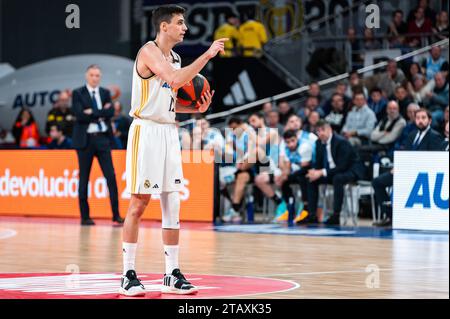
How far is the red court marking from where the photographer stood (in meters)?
7.23

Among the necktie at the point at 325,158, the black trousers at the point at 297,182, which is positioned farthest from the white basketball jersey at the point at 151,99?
the black trousers at the point at 297,182

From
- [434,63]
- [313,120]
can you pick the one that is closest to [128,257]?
[313,120]

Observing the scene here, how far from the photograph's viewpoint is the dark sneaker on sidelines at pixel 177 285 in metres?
7.43

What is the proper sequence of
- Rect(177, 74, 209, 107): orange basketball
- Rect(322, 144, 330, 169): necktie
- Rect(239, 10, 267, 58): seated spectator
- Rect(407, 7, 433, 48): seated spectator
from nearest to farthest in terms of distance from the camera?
Rect(177, 74, 209, 107): orange basketball
Rect(322, 144, 330, 169): necktie
Rect(407, 7, 433, 48): seated spectator
Rect(239, 10, 267, 58): seated spectator

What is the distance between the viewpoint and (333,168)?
16.5m

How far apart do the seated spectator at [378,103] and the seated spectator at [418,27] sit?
7.75ft

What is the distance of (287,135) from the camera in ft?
56.2

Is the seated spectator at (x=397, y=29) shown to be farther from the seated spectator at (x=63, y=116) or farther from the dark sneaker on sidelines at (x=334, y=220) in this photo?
the seated spectator at (x=63, y=116)

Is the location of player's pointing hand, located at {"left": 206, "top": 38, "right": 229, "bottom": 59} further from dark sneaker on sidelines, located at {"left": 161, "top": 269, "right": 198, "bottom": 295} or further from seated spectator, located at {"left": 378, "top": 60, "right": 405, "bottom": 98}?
seated spectator, located at {"left": 378, "top": 60, "right": 405, "bottom": 98}

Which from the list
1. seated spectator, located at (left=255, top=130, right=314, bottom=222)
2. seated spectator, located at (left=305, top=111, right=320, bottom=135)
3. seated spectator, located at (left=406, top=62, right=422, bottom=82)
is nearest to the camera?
seated spectator, located at (left=255, top=130, right=314, bottom=222)

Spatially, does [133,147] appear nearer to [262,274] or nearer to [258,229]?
[262,274]

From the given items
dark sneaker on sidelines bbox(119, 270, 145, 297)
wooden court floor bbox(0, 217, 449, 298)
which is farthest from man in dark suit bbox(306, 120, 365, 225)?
dark sneaker on sidelines bbox(119, 270, 145, 297)

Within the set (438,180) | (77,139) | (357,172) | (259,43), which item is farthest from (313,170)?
(259,43)

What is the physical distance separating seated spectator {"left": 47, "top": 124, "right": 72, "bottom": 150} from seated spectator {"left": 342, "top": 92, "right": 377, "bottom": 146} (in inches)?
215
